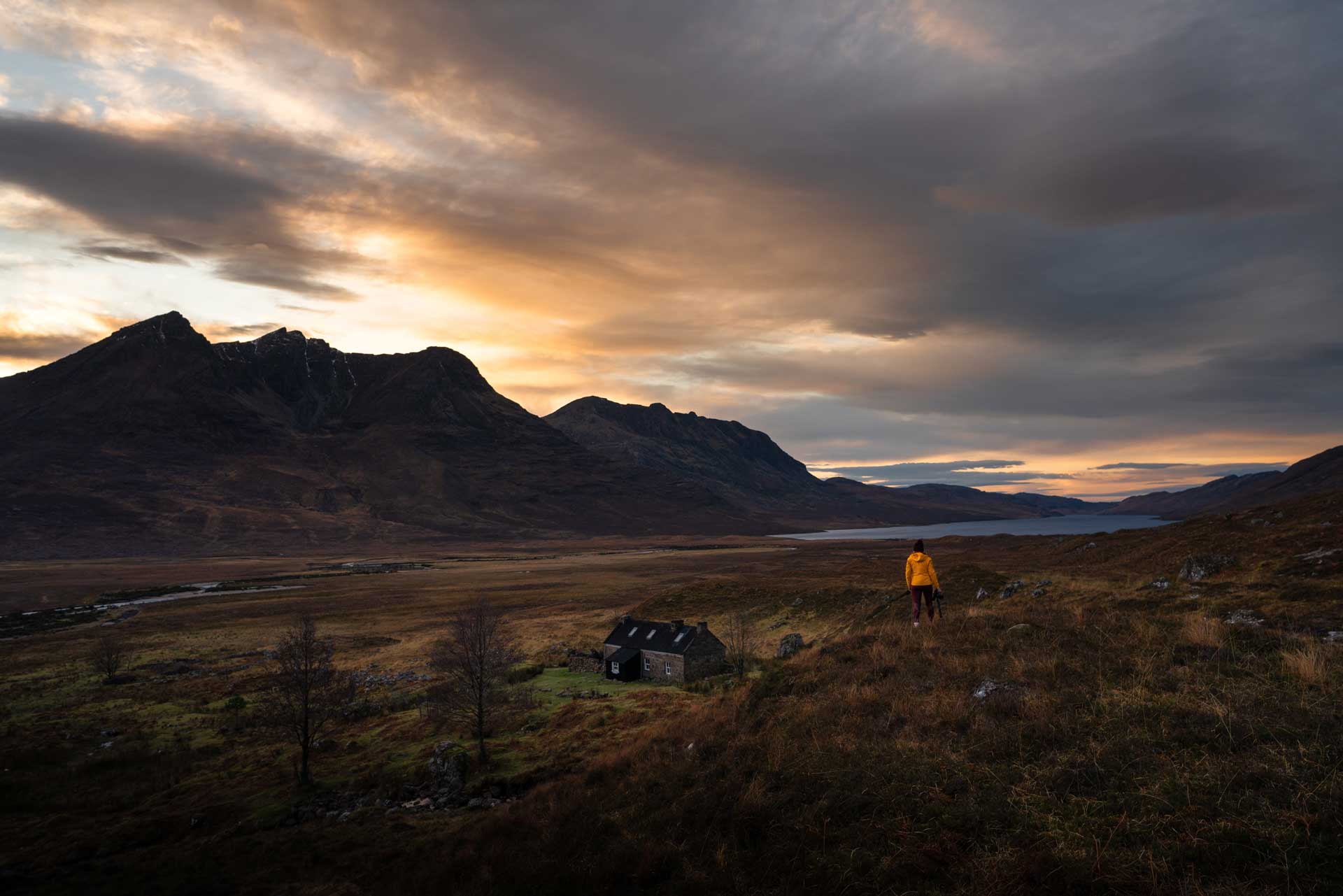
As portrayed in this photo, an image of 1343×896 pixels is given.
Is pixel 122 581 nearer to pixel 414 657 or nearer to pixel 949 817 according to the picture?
pixel 414 657

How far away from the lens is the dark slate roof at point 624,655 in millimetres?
53375

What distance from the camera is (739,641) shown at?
64500 millimetres

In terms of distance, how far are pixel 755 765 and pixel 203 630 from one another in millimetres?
101183

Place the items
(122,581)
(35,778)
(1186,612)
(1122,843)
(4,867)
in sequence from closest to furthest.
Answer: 1. (1122,843)
2. (1186,612)
3. (4,867)
4. (35,778)
5. (122,581)

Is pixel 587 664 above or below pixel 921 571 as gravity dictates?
below

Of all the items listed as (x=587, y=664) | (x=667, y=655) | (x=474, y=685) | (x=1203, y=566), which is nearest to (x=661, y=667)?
(x=667, y=655)

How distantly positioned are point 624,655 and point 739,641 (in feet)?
51.5

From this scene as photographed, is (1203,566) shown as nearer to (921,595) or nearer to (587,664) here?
(921,595)

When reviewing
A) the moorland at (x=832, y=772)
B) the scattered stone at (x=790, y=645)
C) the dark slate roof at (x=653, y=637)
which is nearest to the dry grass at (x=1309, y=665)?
the moorland at (x=832, y=772)

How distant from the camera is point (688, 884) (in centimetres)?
1085

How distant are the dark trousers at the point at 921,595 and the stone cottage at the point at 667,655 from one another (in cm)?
3373

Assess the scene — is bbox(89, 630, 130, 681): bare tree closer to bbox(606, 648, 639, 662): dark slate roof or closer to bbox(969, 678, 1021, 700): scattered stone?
bbox(606, 648, 639, 662): dark slate roof

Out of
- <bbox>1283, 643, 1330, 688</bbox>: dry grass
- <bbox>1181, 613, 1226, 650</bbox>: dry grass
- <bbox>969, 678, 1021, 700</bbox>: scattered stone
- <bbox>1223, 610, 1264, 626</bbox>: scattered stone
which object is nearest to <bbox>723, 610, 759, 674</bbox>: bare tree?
<bbox>1223, 610, 1264, 626</bbox>: scattered stone

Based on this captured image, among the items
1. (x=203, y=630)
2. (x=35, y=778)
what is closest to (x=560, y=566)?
(x=203, y=630)
